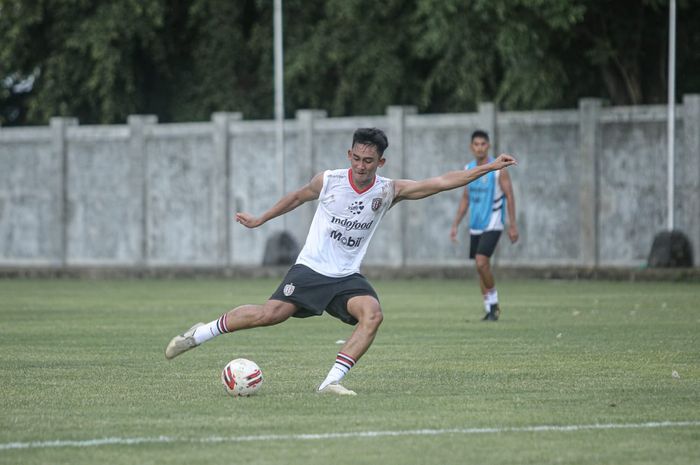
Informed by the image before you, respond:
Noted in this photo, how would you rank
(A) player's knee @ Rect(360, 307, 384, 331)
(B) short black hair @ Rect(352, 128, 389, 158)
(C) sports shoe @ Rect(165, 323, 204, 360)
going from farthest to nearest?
(C) sports shoe @ Rect(165, 323, 204, 360)
(B) short black hair @ Rect(352, 128, 389, 158)
(A) player's knee @ Rect(360, 307, 384, 331)

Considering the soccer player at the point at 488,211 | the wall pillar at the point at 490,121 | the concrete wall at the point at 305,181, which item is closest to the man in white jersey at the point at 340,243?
the soccer player at the point at 488,211

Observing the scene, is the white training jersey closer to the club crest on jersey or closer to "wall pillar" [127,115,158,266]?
the club crest on jersey

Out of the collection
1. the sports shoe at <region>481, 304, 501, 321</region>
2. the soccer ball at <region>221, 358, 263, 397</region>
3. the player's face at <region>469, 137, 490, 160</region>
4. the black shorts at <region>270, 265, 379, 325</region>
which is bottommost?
the sports shoe at <region>481, 304, 501, 321</region>

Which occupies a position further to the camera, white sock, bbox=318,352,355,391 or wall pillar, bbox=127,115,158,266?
wall pillar, bbox=127,115,158,266

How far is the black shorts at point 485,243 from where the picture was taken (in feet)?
68.1

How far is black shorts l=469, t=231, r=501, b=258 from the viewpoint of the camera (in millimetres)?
20766

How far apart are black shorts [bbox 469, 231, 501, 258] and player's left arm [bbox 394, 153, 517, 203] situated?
819cm

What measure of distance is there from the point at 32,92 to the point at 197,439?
39.3m

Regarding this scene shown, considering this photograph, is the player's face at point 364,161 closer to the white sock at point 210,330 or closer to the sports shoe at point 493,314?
the white sock at point 210,330

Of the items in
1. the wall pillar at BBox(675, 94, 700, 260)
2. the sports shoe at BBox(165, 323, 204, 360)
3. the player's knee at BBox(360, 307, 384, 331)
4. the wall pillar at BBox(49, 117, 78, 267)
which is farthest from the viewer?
the wall pillar at BBox(49, 117, 78, 267)

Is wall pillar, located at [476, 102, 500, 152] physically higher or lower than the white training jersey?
higher

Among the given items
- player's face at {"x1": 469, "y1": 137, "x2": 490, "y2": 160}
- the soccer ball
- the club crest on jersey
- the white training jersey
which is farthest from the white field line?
player's face at {"x1": 469, "y1": 137, "x2": 490, "y2": 160}

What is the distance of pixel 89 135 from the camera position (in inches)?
1559

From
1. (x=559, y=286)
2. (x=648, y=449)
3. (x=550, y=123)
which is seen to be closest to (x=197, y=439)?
(x=648, y=449)
